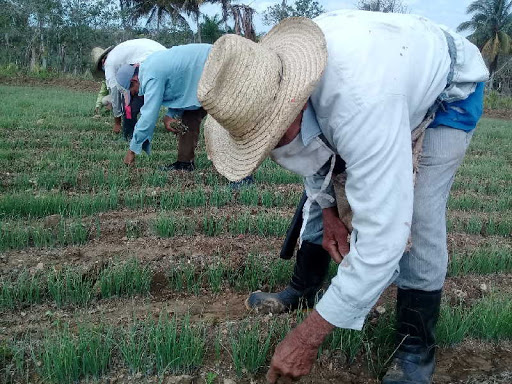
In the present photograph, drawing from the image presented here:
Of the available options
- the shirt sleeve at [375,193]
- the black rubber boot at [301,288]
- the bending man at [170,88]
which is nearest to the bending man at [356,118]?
the shirt sleeve at [375,193]

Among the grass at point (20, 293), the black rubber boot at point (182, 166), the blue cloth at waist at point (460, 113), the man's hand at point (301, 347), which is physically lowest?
the grass at point (20, 293)

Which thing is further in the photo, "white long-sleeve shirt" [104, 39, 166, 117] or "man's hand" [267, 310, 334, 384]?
"white long-sleeve shirt" [104, 39, 166, 117]

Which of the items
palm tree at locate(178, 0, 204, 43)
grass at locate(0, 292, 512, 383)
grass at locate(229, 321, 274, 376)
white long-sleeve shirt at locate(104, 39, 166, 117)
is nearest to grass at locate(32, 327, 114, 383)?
grass at locate(0, 292, 512, 383)

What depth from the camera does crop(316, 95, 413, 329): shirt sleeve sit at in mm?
1393

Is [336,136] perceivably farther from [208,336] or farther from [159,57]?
[159,57]

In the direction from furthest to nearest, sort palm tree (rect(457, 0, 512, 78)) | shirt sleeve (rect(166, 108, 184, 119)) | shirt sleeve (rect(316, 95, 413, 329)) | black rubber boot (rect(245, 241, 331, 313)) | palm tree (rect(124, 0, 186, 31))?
palm tree (rect(457, 0, 512, 78)) < palm tree (rect(124, 0, 186, 31)) < shirt sleeve (rect(166, 108, 184, 119)) < black rubber boot (rect(245, 241, 331, 313)) < shirt sleeve (rect(316, 95, 413, 329))

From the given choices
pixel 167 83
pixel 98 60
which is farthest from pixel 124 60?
pixel 167 83

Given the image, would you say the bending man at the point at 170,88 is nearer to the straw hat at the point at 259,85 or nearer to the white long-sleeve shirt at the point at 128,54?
the white long-sleeve shirt at the point at 128,54

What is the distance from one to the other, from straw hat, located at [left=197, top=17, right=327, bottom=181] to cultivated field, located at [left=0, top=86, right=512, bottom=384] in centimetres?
90

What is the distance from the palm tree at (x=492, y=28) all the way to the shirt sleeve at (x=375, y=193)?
34.7 meters

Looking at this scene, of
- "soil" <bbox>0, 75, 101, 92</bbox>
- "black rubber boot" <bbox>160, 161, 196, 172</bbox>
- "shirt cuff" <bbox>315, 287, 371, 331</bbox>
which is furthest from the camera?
"soil" <bbox>0, 75, 101, 92</bbox>

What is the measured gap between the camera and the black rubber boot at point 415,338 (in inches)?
79.1

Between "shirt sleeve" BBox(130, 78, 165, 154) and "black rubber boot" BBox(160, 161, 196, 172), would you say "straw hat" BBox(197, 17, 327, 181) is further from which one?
"black rubber boot" BBox(160, 161, 196, 172)

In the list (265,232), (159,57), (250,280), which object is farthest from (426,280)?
(159,57)
